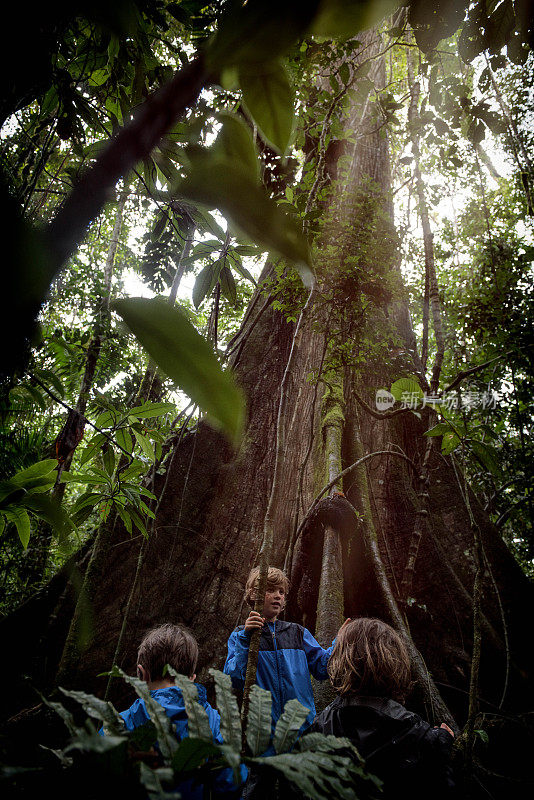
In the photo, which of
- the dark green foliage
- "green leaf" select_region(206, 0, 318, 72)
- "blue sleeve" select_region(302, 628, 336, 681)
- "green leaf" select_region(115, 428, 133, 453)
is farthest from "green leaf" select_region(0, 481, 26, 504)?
"blue sleeve" select_region(302, 628, 336, 681)

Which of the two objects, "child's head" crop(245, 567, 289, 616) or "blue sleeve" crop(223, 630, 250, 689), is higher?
"child's head" crop(245, 567, 289, 616)

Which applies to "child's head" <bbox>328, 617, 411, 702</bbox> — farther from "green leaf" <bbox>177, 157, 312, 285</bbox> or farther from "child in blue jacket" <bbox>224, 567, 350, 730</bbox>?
"green leaf" <bbox>177, 157, 312, 285</bbox>

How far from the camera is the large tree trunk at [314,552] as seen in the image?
203 centimetres

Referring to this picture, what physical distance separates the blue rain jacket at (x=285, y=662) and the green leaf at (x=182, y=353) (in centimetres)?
179

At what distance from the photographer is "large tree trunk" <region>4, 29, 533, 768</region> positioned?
203cm

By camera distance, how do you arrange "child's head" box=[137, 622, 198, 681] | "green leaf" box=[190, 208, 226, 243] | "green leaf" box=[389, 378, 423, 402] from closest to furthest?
"green leaf" box=[190, 208, 226, 243], "child's head" box=[137, 622, 198, 681], "green leaf" box=[389, 378, 423, 402]

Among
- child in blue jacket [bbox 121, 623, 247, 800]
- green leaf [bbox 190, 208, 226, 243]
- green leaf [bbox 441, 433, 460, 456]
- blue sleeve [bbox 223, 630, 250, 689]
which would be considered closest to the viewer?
green leaf [bbox 190, 208, 226, 243]

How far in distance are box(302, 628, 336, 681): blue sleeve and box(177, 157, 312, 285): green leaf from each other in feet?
6.27

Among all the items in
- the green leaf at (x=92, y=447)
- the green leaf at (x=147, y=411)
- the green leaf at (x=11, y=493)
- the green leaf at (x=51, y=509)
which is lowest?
the green leaf at (x=51, y=509)

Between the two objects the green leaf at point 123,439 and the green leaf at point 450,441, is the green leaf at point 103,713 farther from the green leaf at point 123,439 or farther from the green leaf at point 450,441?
the green leaf at point 450,441

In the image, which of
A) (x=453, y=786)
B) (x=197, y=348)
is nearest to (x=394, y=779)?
(x=453, y=786)

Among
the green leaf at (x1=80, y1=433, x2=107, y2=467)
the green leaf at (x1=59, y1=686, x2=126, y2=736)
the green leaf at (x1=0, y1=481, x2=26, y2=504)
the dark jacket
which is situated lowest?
the dark jacket

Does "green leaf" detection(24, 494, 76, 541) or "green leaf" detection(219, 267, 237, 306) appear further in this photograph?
"green leaf" detection(219, 267, 237, 306)

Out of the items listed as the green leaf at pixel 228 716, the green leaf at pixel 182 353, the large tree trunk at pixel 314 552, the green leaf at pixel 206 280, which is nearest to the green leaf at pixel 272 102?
the green leaf at pixel 182 353
